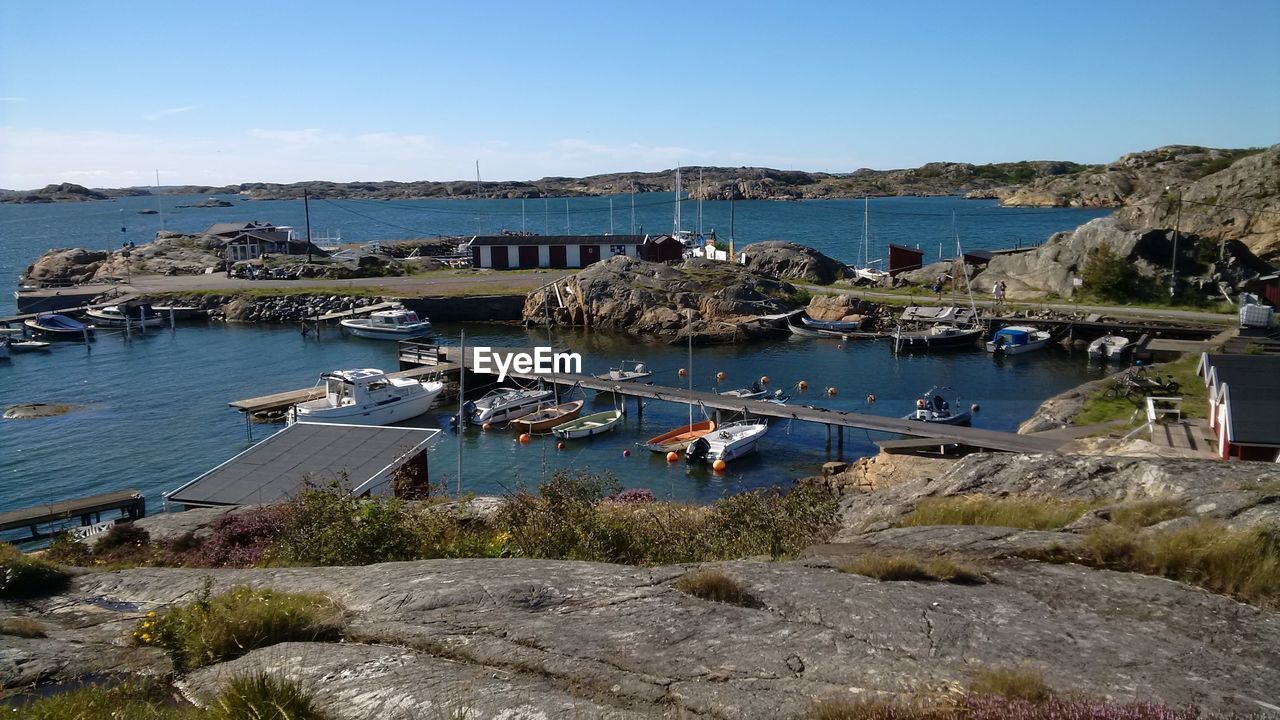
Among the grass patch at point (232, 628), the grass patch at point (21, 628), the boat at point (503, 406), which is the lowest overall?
the boat at point (503, 406)

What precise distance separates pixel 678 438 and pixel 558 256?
45.1 metres

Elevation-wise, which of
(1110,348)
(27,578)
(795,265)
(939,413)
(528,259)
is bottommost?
(939,413)

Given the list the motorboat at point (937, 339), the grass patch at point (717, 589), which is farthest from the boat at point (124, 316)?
the grass patch at point (717, 589)

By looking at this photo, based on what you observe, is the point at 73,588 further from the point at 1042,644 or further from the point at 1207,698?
the point at 1207,698

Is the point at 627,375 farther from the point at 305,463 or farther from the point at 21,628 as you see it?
the point at 21,628

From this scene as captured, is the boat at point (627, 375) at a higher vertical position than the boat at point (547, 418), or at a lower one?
higher

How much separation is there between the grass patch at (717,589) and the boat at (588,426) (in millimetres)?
30299

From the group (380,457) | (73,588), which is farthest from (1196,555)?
(380,457)

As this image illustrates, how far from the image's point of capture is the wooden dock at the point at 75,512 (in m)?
24.4

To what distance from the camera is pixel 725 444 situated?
3419cm

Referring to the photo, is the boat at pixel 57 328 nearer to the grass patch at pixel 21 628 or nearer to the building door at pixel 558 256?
the building door at pixel 558 256

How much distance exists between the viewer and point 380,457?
71.5 ft

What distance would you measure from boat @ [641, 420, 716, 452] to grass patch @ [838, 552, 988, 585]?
26.7 m

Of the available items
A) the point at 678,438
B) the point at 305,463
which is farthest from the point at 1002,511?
the point at 678,438
